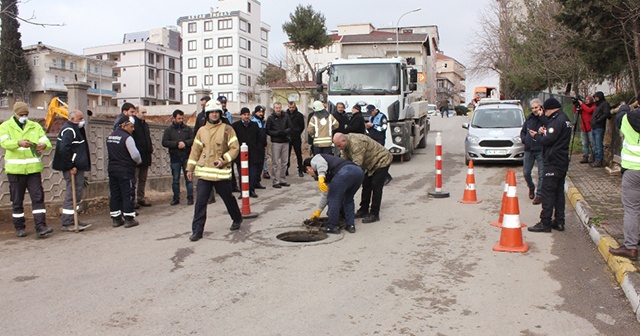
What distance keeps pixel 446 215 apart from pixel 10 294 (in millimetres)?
6610

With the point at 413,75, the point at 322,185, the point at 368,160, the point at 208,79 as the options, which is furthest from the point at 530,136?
the point at 208,79

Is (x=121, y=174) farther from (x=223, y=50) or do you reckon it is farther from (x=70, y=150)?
(x=223, y=50)

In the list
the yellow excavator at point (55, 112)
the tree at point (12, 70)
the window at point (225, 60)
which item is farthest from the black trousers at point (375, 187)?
the window at point (225, 60)

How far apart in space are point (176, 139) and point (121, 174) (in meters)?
1.98

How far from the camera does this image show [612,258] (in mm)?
6141

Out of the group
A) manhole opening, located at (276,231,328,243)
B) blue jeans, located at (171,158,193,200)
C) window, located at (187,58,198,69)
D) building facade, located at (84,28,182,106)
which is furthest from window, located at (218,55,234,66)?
manhole opening, located at (276,231,328,243)

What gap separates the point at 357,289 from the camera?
5426 mm

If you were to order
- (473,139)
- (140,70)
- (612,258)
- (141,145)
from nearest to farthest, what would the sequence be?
1. (612,258)
2. (141,145)
3. (473,139)
4. (140,70)

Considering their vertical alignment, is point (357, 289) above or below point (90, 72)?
below

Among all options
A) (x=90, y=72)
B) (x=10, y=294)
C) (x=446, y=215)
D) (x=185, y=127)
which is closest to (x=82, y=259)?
(x=10, y=294)

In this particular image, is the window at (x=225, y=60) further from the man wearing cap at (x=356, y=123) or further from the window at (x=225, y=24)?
the man wearing cap at (x=356, y=123)

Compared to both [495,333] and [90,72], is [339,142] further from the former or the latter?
[90,72]

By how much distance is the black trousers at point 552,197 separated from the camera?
771 cm

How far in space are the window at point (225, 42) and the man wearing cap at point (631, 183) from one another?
78.4 metres
